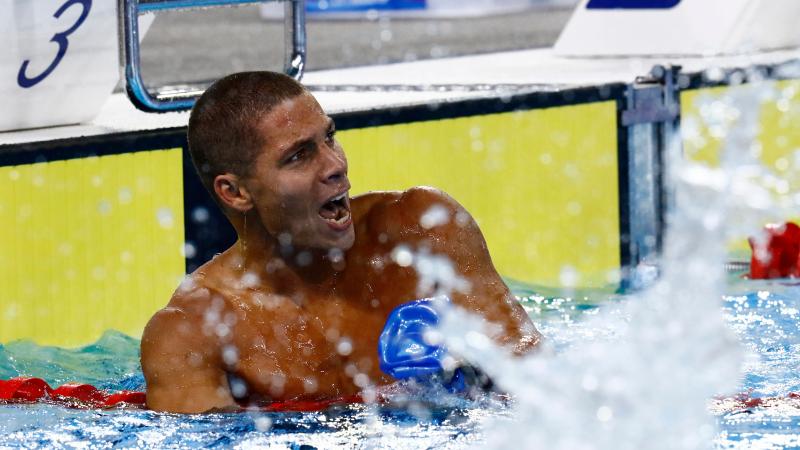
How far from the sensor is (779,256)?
5332 millimetres

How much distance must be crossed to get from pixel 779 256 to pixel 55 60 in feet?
7.78

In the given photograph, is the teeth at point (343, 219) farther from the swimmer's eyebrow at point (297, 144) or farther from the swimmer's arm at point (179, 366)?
the swimmer's arm at point (179, 366)

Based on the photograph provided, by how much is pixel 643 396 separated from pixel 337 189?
0.72 metres

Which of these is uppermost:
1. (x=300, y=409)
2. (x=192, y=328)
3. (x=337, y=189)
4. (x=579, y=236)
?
(x=337, y=189)

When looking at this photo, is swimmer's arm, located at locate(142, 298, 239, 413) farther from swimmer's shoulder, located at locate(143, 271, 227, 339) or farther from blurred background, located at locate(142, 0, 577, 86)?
blurred background, located at locate(142, 0, 577, 86)

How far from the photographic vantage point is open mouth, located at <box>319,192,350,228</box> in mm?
3246

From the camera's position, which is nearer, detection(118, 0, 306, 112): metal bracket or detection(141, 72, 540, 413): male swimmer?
detection(141, 72, 540, 413): male swimmer

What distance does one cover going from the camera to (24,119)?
15.0 ft

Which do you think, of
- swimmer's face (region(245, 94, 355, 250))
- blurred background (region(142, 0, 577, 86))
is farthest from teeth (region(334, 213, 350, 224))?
blurred background (region(142, 0, 577, 86))

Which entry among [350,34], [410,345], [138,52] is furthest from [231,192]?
[350,34]

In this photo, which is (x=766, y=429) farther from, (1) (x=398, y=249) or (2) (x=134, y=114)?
(2) (x=134, y=114)

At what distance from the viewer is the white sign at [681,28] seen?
6.58 m

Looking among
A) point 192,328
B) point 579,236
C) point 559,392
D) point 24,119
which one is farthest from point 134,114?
point 559,392

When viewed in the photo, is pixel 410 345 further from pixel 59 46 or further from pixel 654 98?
pixel 654 98
